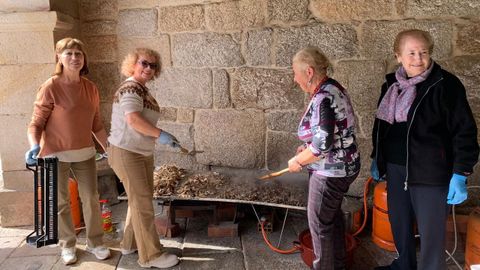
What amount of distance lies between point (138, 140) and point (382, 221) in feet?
6.67

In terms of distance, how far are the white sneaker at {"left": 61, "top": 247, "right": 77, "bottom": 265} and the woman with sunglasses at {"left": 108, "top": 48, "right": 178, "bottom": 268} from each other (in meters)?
0.56

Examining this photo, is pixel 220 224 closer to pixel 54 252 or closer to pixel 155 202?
pixel 155 202

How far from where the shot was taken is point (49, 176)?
9.07ft

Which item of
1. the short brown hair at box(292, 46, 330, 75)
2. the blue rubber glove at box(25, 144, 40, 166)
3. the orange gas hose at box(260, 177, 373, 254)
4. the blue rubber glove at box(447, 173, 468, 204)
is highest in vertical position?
the short brown hair at box(292, 46, 330, 75)

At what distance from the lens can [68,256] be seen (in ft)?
10.1

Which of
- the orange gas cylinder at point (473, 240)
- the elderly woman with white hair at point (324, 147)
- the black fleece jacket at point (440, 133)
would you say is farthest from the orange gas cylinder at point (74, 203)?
the orange gas cylinder at point (473, 240)

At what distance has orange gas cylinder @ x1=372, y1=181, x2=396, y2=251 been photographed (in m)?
3.22

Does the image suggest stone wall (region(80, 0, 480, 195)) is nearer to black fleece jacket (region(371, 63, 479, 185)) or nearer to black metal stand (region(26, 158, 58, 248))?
black fleece jacket (region(371, 63, 479, 185))

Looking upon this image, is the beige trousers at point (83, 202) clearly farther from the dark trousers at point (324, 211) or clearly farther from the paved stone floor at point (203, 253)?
the dark trousers at point (324, 211)

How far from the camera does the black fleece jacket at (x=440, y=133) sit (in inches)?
87.9

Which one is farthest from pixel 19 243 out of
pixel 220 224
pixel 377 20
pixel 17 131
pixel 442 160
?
pixel 377 20

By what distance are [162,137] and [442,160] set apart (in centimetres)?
174

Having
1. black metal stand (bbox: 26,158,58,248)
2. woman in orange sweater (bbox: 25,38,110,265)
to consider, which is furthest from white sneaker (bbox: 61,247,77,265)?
black metal stand (bbox: 26,158,58,248)

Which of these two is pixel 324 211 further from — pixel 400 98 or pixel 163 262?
pixel 163 262
